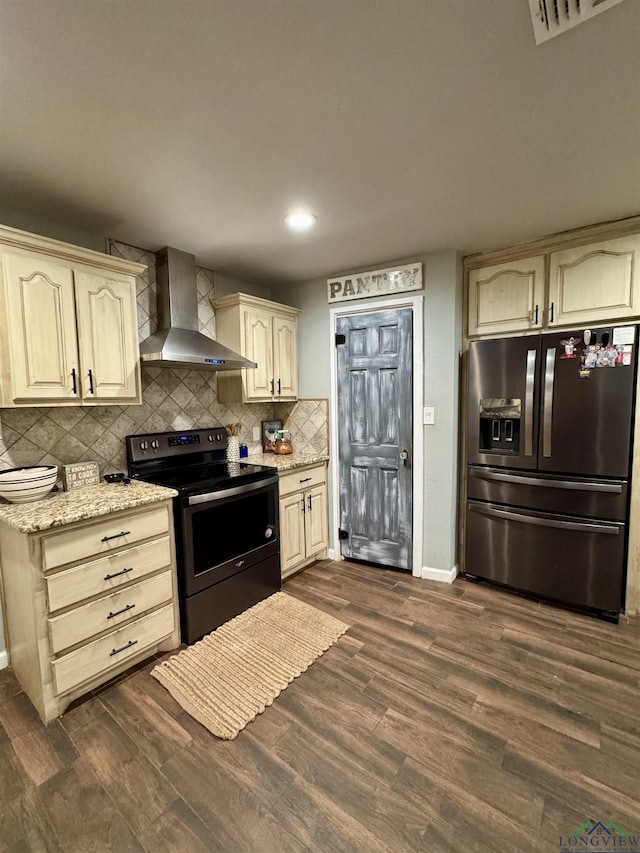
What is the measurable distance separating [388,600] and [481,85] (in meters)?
2.72

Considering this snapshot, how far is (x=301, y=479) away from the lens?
2969mm

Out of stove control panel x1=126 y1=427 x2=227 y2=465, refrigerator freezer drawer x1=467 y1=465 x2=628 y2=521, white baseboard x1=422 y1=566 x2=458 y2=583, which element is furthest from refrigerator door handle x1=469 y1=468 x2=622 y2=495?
stove control panel x1=126 y1=427 x2=227 y2=465

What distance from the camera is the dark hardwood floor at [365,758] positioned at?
3.96 ft

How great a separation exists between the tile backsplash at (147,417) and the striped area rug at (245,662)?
1.25 m

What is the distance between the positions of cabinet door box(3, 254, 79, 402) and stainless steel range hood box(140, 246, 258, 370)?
46cm

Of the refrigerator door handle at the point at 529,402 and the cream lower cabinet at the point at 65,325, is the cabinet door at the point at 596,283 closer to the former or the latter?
the refrigerator door handle at the point at 529,402

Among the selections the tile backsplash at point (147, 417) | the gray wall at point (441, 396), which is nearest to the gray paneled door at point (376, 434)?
the gray wall at point (441, 396)

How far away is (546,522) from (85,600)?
2.68 metres

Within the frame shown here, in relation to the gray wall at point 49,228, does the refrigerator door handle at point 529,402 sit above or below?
below

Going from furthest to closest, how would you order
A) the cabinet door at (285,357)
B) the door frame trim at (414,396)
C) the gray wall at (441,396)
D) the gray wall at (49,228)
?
1. the cabinet door at (285,357)
2. the door frame trim at (414,396)
3. the gray wall at (441,396)
4. the gray wall at (49,228)

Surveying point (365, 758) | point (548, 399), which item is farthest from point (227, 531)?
point (548, 399)

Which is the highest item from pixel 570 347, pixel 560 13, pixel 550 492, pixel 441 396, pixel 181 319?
pixel 560 13

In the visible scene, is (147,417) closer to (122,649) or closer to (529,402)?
(122,649)

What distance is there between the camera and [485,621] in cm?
231
